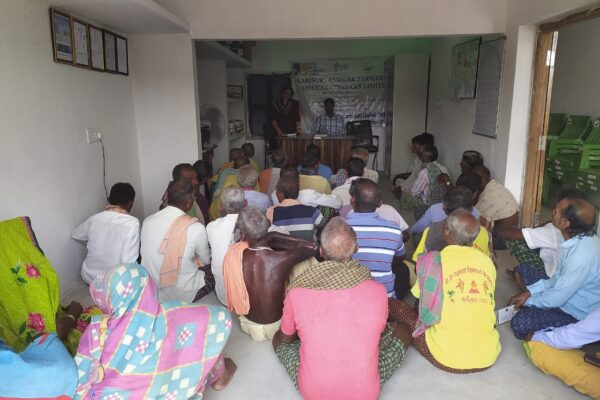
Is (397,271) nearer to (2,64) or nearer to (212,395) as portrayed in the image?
(212,395)

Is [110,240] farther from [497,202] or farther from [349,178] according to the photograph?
[497,202]

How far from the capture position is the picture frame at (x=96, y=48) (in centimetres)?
369

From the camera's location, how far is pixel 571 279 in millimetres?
2404

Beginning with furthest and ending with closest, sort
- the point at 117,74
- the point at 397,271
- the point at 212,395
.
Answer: the point at 117,74 → the point at 397,271 → the point at 212,395

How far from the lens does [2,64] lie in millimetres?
2605

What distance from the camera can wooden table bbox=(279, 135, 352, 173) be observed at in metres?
6.41

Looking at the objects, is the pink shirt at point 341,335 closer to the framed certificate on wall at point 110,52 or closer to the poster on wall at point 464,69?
the framed certificate on wall at point 110,52

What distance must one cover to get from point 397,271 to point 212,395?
1.45 m

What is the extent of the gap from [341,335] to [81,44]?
3040 millimetres


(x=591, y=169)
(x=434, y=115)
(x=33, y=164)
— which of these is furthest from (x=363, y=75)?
(x=33, y=164)

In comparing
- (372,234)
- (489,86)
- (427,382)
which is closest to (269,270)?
(372,234)

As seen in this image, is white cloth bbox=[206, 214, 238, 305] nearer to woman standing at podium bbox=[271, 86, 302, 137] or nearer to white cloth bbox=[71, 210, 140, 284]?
white cloth bbox=[71, 210, 140, 284]

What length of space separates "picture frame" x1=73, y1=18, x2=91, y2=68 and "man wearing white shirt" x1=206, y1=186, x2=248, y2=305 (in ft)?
5.45

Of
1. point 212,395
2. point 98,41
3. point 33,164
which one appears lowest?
point 212,395
